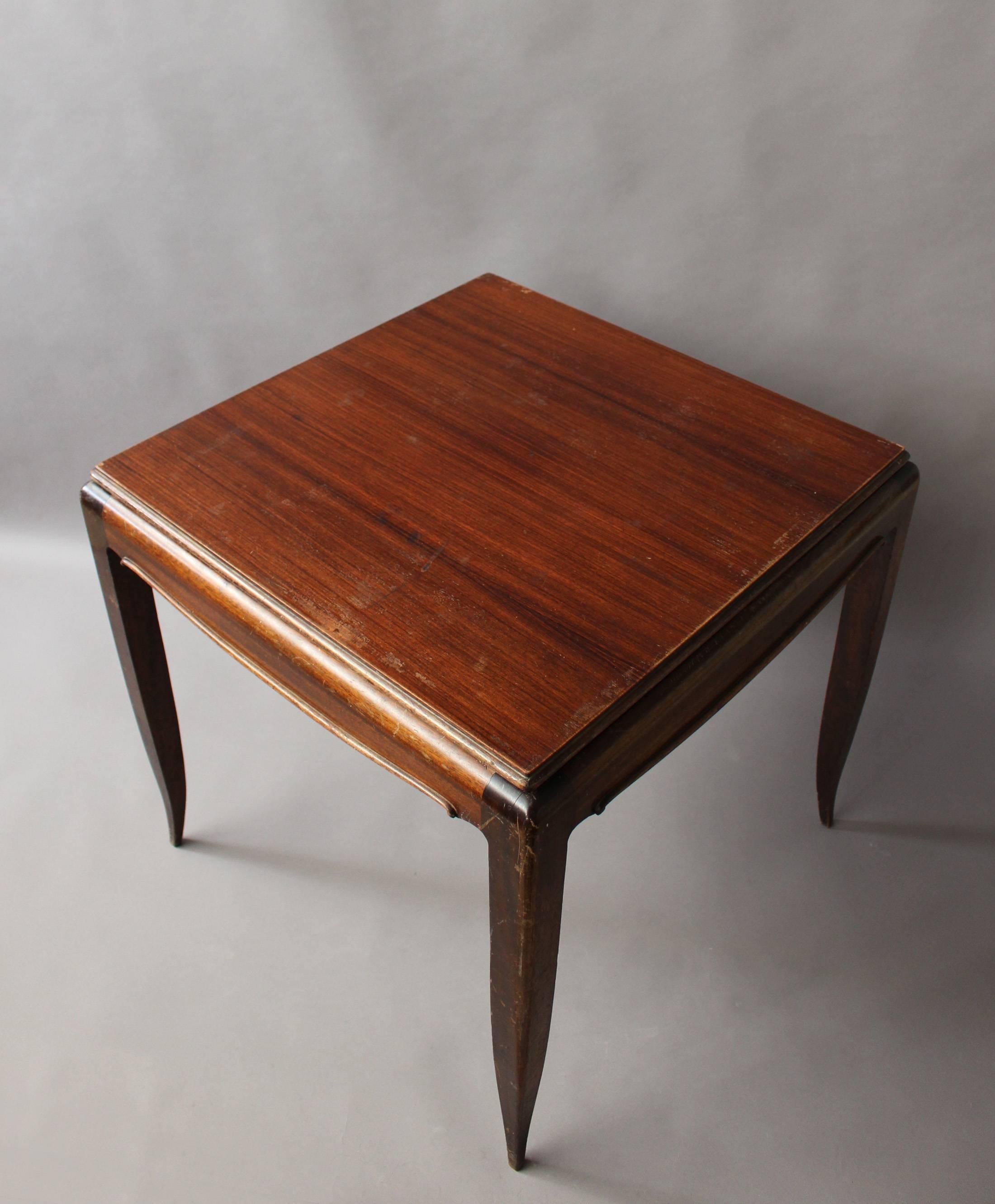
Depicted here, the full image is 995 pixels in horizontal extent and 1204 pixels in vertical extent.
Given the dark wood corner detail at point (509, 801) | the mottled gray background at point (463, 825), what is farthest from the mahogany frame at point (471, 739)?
the mottled gray background at point (463, 825)

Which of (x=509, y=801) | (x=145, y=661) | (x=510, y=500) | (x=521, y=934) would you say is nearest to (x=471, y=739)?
(x=509, y=801)

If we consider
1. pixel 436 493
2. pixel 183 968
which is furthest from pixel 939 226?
pixel 183 968

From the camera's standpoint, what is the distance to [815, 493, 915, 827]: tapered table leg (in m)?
1.21

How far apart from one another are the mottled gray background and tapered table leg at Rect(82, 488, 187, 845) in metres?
0.13

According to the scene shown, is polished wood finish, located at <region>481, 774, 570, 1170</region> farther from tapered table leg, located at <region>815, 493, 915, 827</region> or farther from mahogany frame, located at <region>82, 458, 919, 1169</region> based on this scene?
tapered table leg, located at <region>815, 493, 915, 827</region>

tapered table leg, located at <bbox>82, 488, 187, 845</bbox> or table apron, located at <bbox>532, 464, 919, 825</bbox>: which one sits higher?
table apron, located at <bbox>532, 464, 919, 825</bbox>

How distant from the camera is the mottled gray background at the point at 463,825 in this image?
124cm

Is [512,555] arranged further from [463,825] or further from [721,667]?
[463,825]

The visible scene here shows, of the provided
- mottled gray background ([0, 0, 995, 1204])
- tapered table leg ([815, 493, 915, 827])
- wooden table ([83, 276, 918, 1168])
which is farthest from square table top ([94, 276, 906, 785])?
mottled gray background ([0, 0, 995, 1204])

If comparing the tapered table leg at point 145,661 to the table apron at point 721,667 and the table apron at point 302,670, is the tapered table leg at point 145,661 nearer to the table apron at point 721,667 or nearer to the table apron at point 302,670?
the table apron at point 302,670

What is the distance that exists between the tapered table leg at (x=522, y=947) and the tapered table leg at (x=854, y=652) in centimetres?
48

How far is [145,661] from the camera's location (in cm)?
129

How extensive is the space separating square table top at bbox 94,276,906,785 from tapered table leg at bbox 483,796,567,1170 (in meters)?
0.06

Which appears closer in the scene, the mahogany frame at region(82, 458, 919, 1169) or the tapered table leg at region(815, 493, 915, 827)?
the mahogany frame at region(82, 458, 919, 1169)
